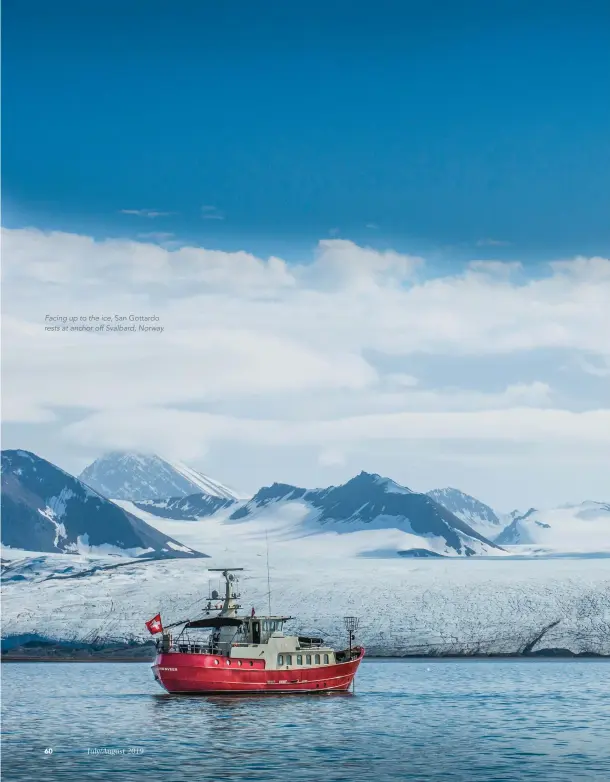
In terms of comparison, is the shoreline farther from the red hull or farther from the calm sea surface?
the red hull

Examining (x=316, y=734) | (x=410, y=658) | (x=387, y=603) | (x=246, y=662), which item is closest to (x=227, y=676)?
(x=246, y=662)

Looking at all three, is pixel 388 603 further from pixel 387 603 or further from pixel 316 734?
pixel 316 734

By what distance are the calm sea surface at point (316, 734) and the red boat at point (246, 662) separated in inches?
42.6

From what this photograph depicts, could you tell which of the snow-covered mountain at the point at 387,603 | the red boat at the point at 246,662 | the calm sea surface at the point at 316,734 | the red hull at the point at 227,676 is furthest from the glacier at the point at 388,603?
the red hull at the point at 227,676

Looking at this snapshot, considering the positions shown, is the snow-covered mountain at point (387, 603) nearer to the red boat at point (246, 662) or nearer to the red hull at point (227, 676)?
the red boat at point (246, 662)

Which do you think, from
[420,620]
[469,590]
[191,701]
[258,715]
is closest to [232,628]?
[191,701]

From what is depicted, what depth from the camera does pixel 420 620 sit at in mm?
117625

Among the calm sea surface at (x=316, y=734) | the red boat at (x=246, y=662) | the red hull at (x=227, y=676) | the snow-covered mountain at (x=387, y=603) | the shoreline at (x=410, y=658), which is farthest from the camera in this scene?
the snow-covered mountain at (x=387, y=603)

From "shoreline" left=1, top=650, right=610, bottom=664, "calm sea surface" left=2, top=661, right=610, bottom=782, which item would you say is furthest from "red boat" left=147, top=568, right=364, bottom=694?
"shoreline" left=1, top=650, right=610, bottom=664

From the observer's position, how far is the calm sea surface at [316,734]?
116ft

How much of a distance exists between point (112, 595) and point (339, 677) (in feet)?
247

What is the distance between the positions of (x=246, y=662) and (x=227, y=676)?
1532mm

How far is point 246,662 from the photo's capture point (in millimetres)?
61750

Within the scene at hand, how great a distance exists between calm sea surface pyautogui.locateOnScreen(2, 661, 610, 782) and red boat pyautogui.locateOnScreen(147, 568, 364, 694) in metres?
1.08
